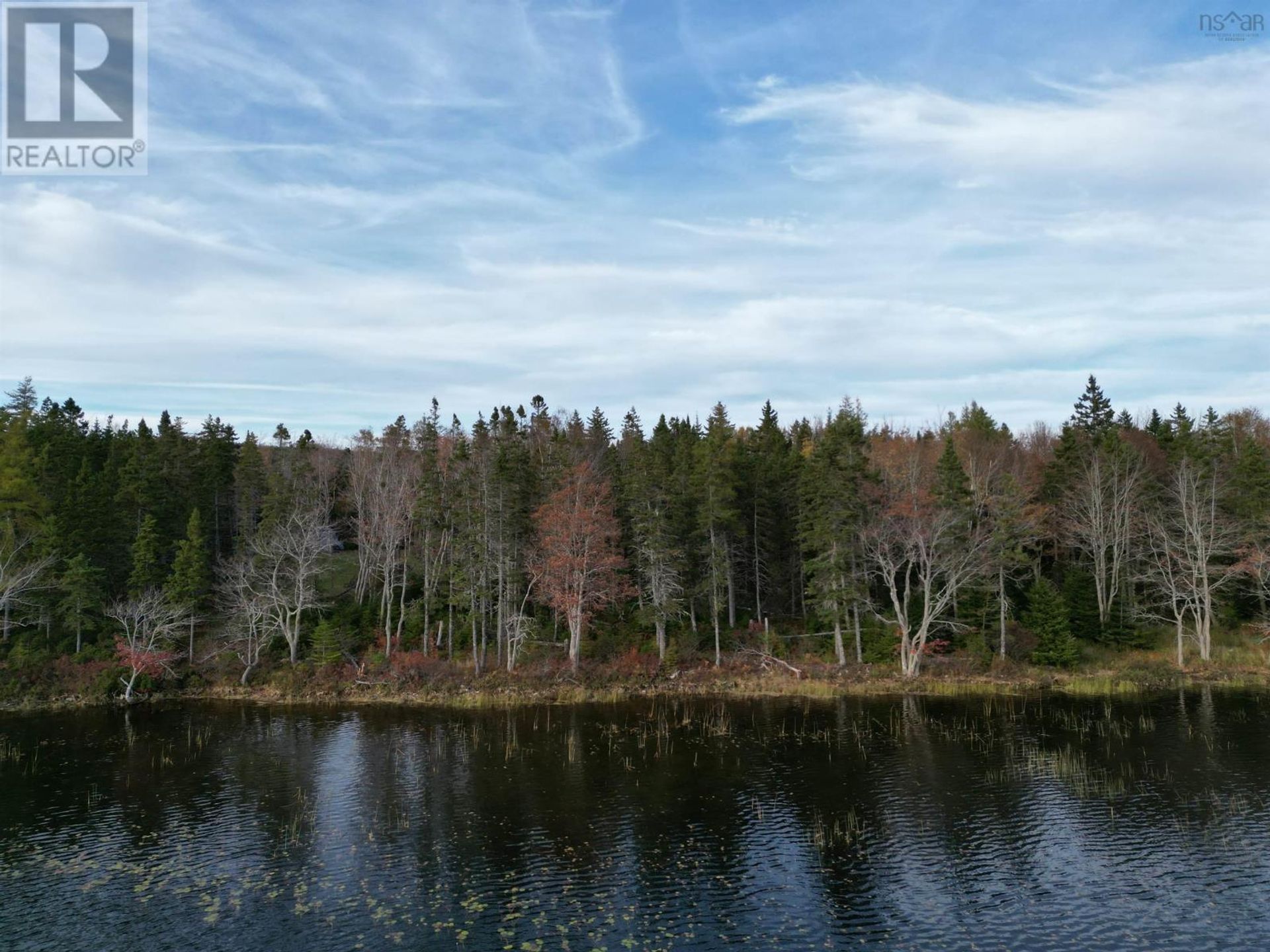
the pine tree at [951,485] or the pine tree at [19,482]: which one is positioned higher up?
the pine tree at [19,482]

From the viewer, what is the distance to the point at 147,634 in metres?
63.1

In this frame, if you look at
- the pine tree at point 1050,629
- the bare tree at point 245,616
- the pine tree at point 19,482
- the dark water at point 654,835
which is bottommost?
the dark water at point 654,835

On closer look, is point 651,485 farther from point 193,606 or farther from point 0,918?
point 0,918

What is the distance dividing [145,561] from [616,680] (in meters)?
42.5

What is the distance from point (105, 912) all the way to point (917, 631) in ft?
190

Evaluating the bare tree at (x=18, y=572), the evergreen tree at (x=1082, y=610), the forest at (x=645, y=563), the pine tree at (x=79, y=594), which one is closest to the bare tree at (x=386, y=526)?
the forest at (x=645, y=563)

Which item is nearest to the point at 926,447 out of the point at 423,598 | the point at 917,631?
the point at 917,631

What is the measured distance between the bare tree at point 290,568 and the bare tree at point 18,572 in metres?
15.7

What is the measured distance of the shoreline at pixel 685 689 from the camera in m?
57.4

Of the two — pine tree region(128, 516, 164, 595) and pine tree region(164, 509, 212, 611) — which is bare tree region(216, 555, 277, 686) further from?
pine tree region(128, 516, 164, 595)

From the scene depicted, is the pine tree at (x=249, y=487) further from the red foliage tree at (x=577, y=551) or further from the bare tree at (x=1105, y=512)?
the bare tree at (x=1105, y=512)

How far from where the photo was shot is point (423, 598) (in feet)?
239

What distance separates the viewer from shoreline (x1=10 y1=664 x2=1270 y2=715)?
188 feet

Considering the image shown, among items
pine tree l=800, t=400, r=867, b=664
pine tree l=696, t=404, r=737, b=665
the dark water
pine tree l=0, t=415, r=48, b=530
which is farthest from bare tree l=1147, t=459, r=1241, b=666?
pine tree l=0, t=415, r=48, b=530
